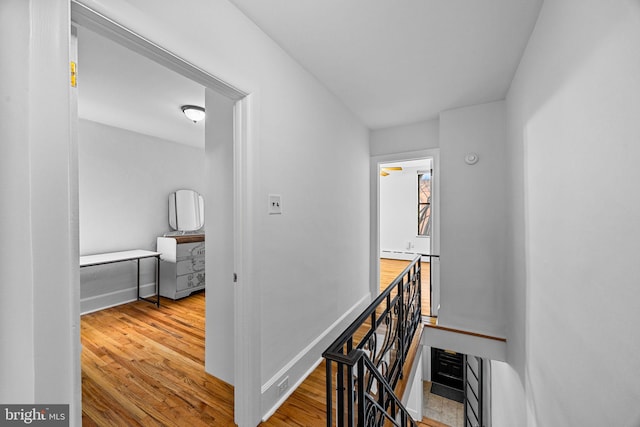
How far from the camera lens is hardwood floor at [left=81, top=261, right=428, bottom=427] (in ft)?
5.51

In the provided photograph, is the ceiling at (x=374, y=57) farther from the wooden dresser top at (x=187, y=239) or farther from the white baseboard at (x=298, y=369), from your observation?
the white baseboard at (x=298, y=369)

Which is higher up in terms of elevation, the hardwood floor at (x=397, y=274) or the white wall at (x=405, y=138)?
the white wall at (x=405, y=138)

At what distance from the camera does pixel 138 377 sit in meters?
2.07

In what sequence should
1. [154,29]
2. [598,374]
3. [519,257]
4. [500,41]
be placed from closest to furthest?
[598,374] → [154,29] → [500,41] → [519,257]

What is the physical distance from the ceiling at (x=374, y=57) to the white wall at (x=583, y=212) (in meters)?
0.31

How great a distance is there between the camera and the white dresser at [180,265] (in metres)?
3.88

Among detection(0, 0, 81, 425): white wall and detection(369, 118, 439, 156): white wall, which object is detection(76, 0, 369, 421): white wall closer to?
detection(0, 0, 81, 425): white wall

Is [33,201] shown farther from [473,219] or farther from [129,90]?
[473,219]

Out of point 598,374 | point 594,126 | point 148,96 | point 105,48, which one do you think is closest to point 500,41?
point 594,126

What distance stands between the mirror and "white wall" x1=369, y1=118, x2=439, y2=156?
3316mm

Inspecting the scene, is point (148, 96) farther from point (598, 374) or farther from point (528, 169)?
point (598, 374)

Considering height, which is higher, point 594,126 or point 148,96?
point 148,96

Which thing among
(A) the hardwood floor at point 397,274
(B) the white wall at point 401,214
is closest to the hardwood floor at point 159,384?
(A) the hardwood floor at point 397,274

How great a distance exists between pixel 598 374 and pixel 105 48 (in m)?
3.43
